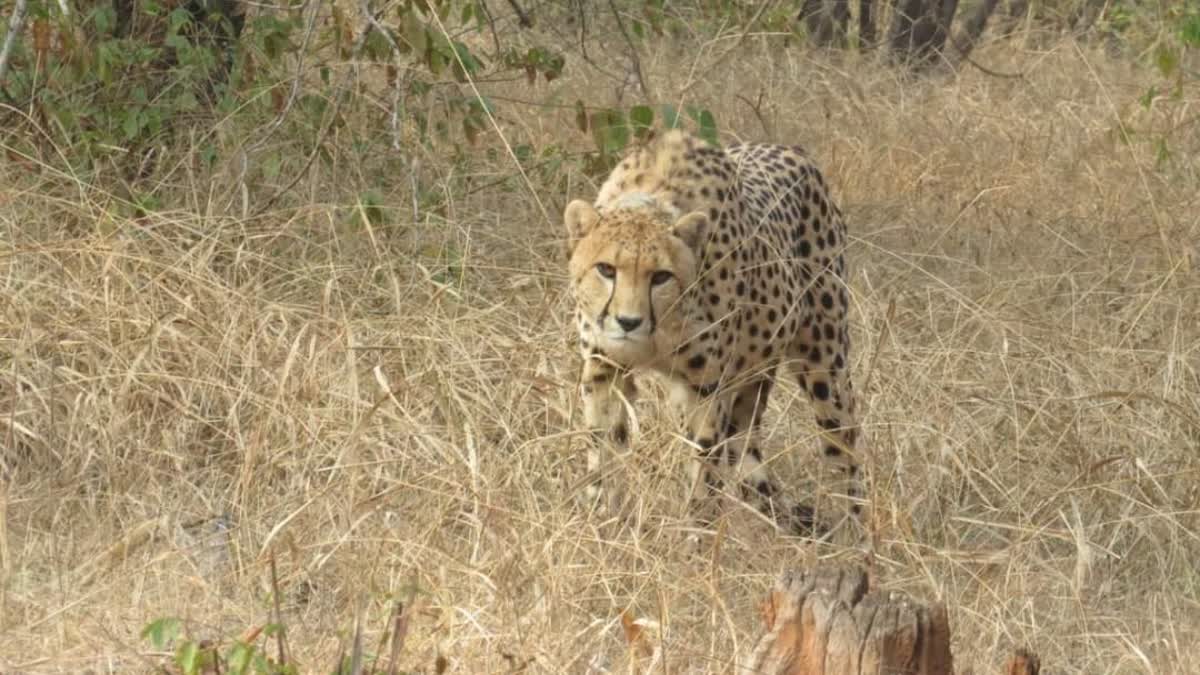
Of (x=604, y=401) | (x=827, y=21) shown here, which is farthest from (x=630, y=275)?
(x=827, y=21)

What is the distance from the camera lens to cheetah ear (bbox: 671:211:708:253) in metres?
4.54

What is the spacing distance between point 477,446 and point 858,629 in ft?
5.27

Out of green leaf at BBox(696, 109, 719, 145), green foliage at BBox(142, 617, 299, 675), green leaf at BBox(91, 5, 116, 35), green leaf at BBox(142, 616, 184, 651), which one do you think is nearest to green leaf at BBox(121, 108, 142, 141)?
green leaf at BBox(91, 5, 116, 35)

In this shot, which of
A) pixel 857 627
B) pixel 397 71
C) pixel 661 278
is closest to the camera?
pixel 857 627

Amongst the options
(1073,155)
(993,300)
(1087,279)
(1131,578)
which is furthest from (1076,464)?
(1073,155)

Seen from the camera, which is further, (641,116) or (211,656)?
(641,116)

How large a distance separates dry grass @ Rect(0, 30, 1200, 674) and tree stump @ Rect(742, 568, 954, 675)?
24.0 inches

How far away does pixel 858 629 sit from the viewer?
2.93m

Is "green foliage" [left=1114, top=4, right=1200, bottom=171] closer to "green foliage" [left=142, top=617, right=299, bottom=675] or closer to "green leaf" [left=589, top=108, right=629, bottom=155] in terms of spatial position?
"green leaf" [left=589, top=108, right=629, bottom=155]

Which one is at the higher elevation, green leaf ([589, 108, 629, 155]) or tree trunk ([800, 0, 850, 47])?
green leaf ([589, 108, 629, 155])

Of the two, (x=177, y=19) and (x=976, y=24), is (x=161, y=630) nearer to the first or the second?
(x=177, y=19)

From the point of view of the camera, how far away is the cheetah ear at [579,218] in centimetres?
455

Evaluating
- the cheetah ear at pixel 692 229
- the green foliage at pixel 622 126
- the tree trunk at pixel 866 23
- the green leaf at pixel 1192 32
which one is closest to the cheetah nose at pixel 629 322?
the cheetah ear at pixel 692 229

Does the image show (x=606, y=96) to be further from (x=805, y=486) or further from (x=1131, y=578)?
(x=1131, y=578)
